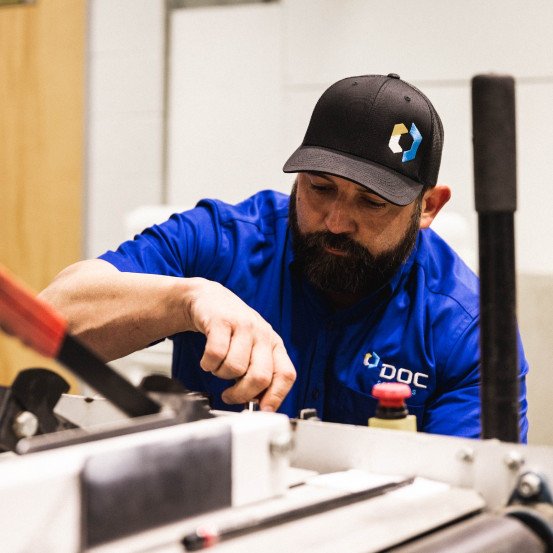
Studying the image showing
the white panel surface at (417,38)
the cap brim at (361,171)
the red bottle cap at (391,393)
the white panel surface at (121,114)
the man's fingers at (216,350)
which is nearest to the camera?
the red bottle cap at (391,393)

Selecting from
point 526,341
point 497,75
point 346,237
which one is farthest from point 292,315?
point 526,341

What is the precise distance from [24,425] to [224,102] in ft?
6.11

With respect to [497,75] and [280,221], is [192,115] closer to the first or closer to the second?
[280,221]

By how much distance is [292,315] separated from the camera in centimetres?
132

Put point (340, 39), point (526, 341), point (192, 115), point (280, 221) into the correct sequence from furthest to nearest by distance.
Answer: point (192, 115) → point (340, 39) → point (526, 341) → point (280, 221)

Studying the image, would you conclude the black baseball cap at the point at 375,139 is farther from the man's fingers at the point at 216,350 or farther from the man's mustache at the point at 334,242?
the man's fingers at the point at 216,350

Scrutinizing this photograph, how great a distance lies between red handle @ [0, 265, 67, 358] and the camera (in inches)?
19.5

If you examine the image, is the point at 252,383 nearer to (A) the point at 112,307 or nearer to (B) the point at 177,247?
(A) the point at 112,307

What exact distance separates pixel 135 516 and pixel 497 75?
0.38m

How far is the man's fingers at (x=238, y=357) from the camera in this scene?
0.82 metres

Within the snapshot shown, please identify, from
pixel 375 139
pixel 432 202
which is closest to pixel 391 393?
pixel 375 139

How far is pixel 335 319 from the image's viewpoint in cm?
129

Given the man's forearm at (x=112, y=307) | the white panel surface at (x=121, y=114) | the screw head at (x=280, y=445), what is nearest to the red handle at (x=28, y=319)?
the screw head at (x=280, y=445)

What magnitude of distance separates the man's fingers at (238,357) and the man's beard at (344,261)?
0.43m
